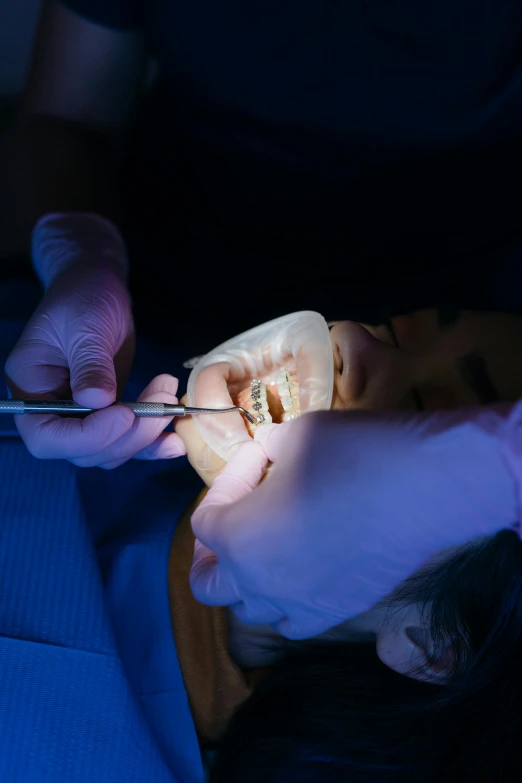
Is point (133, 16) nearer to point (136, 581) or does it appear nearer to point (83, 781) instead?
point (136, 581)

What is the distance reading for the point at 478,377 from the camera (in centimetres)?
88

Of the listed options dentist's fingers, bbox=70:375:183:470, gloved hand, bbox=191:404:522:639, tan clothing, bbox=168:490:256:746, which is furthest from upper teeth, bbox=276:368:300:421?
tan clothing, bbox=168:490:256:746

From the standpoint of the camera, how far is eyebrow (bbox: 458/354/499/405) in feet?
2.82

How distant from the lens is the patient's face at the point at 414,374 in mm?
876

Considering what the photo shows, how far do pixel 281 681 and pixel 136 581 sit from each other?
334mm

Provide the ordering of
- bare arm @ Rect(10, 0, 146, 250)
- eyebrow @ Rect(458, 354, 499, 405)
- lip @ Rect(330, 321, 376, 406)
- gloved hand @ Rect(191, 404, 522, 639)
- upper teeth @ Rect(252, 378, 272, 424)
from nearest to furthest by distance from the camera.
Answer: gloved hand @ Rect(191, 404, 522, 639) < eyebrow @ Rect(458, 354, 499, 405) < lip @ Rect(330, 321, 376, 406) < upper teeth @ Rect(252, 378, 272, 424) < bare arm @ Rect(10, 0, 146, 250)

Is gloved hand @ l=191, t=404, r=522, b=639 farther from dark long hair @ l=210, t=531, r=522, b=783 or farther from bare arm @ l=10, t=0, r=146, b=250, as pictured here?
bare arm @ l=10, t=0, r=146, b=250

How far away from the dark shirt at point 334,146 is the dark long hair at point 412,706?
66cm

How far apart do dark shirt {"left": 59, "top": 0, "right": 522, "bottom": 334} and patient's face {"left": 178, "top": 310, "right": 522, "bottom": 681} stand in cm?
39

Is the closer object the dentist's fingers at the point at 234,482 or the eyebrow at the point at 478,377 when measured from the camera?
the eyebrow at the point at 478,377

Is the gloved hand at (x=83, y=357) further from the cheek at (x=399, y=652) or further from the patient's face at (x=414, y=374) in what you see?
the cheek at (x=399, y=652)

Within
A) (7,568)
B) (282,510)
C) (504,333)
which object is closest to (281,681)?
(282,510)

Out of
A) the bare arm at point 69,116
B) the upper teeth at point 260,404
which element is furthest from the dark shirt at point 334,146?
the upper teeth at point 260,404

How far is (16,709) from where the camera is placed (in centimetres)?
99
